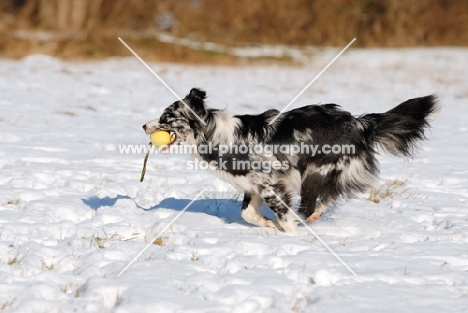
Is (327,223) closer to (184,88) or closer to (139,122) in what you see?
(139,122)

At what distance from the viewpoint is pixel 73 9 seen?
76.4ft

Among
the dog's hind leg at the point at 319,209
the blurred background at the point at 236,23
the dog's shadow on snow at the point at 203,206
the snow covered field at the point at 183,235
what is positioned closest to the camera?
the snow covered field at the point at 183,235

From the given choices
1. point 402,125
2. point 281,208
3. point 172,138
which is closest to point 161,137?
point 172,138

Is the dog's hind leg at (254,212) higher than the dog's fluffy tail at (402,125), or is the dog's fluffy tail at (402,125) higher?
the dog's fluffy tail at (402,125)

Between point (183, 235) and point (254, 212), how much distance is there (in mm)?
710

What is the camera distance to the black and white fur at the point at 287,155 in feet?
17.6

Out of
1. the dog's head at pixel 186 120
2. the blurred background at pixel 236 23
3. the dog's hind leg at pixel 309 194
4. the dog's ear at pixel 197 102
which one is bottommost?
the dog's hind leg at pixel 309 194

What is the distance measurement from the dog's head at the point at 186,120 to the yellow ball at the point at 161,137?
0.13ft

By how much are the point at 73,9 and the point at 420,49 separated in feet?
41.4

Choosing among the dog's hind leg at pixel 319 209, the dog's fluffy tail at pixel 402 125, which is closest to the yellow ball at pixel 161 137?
the dog's hind leg at pixel 319 209

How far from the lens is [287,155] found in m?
5.44

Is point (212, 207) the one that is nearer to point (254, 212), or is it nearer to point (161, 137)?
point (254, 212)

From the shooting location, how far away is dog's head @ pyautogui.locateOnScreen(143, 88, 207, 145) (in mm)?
5410

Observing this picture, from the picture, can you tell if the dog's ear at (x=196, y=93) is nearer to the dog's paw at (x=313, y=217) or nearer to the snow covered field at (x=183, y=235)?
the snow covered field at (x=183, y=235)
